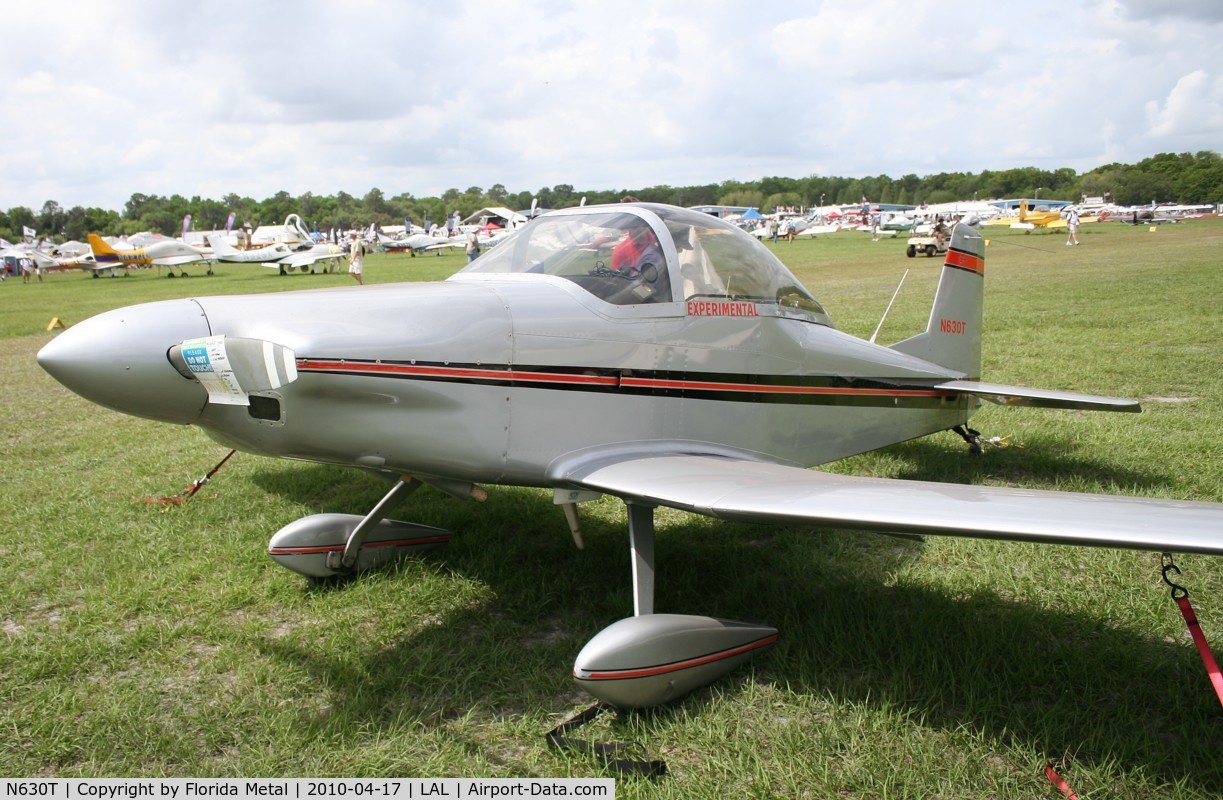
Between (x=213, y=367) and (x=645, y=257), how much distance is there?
205 centimetres

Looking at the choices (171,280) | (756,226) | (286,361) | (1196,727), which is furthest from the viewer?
(756,226)

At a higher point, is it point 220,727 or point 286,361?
point 286,361

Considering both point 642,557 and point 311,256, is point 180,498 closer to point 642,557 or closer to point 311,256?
point 642,557

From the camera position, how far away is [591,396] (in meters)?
3.79

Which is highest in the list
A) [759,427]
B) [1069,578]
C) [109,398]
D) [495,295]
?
[495,295]

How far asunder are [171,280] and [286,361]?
1604 inches

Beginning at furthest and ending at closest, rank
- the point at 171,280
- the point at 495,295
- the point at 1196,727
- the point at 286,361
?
the point at 171,280
the point at 495,295
the point at 286,361
the point at 1196,727

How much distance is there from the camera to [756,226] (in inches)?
2958

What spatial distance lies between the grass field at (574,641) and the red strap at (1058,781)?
34mm

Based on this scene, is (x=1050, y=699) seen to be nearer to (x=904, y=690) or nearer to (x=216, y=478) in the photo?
(x=904, y=690)

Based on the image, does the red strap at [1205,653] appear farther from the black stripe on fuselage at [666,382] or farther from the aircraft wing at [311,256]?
the aircraft wing at [311,256]

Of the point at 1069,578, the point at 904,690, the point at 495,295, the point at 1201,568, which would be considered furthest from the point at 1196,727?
the point at 495,295

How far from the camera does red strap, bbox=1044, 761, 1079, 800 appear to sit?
2.65 meters

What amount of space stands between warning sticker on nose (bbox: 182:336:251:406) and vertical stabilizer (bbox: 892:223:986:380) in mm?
4843
